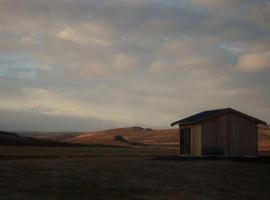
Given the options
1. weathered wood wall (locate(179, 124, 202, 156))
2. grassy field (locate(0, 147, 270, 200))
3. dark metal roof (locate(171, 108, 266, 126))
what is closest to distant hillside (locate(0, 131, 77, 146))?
dark metal roof (locate(171, 108, 266, 126))

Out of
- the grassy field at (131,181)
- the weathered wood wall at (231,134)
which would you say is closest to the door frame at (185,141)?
the weathered wood wall at (231,134)

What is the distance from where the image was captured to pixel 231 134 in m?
Answer: 41.3

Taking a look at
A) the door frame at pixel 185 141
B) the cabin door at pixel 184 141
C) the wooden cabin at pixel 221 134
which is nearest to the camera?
the wooden cabin at pixel 221 134

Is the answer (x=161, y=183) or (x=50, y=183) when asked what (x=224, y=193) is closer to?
(x=161, y=183)

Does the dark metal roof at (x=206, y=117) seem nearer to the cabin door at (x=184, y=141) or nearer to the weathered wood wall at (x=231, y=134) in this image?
the weathered wood wall at (x=231, y=134)

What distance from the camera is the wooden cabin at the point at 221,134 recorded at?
132 feet

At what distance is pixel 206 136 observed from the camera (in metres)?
40.2

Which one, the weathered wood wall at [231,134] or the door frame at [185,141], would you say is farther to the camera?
the door frame at [185,141]

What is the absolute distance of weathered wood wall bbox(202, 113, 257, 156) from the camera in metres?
40.4

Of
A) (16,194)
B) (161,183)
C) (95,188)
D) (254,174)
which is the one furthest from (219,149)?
(16,194)

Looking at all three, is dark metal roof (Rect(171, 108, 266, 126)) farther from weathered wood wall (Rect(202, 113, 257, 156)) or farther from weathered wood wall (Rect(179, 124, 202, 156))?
weathered wood wall (Rect(179, 124, 202, 156))

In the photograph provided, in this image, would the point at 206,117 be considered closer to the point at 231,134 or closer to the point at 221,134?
→ the point at 221,134

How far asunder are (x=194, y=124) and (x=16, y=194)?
79.1ft

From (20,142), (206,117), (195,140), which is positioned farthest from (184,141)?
(20,142)
